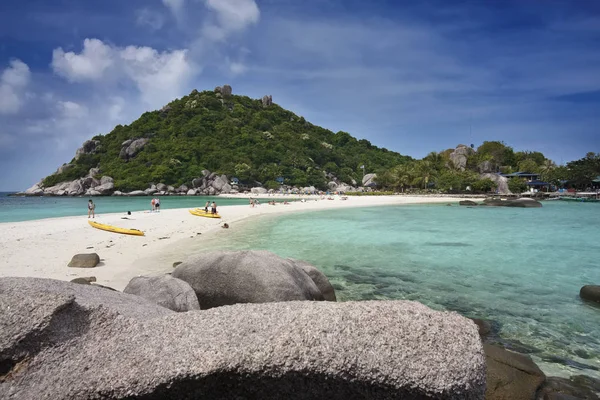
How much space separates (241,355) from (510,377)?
4.27 m

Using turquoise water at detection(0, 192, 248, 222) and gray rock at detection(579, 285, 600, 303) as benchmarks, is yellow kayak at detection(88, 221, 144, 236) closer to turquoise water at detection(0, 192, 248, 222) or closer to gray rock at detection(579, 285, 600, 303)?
turquoise water at detection(0, 192, 248, 222)

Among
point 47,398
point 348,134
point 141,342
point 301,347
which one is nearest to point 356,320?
point 301,347

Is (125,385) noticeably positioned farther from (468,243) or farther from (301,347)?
(468,243)

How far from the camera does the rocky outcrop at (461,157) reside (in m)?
108

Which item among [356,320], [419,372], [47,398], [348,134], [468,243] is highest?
[348,134]

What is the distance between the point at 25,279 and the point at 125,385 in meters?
1.72

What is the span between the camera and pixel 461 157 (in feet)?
359

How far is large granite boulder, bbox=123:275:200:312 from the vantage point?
5.56m

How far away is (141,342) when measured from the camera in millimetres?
2545

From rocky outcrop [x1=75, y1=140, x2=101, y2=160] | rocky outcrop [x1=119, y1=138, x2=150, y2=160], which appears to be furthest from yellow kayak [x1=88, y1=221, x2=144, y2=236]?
rocky outcrop [x1=75, y1=140, x2=101, y2=160]

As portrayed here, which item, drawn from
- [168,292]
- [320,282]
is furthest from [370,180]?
[168,292]

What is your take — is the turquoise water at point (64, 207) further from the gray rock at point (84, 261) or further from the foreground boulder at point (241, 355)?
the foreground boulder at point (241, 355)

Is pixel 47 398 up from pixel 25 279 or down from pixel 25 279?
down

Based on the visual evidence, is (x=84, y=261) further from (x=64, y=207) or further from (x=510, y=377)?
(x=64, y=207)
